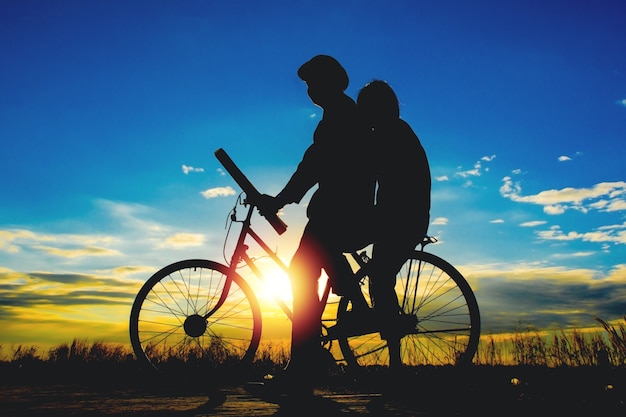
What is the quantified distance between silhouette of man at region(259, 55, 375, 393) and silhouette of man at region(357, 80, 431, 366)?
A: 0.39 feet

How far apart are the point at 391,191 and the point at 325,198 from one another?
1.93 feet

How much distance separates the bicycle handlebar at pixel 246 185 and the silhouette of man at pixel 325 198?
0.36 m

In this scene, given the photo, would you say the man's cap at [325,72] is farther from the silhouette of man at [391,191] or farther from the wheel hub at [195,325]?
the wheel hub at [195,325]

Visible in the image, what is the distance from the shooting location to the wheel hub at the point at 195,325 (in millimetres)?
5305

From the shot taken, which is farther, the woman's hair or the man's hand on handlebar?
the man's hand on handlebar

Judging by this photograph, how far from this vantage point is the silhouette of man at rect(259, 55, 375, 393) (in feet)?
14.6

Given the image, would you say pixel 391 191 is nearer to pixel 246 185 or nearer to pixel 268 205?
pixel 268 205

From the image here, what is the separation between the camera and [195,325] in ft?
17.5

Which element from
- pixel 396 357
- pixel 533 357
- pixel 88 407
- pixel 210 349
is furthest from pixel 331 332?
pixel 533 357

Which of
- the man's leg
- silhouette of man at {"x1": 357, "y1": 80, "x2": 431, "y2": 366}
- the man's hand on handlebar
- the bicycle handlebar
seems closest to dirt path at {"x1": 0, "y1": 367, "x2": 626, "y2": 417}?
the man's leg

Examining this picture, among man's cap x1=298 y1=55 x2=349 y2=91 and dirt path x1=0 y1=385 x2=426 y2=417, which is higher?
man's cap x1=298 y1=55 x2=349 y2=91

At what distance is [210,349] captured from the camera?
18.3 feet

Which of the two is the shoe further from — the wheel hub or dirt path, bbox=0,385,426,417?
the wheel hub

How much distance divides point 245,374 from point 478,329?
2.48 metres
